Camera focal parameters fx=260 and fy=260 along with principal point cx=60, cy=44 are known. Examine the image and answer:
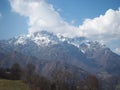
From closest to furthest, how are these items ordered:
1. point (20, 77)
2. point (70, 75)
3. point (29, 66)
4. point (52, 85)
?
point (52, 85) → point (70, 75) → point (20, 77) → point (29, 66)

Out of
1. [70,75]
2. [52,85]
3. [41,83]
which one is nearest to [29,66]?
[70,75]

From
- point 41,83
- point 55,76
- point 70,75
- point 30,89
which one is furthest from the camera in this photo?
point 70,75

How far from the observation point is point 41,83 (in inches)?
4860

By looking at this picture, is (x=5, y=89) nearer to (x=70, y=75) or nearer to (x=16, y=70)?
(x=70, y=75)

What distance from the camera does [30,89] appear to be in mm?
107938

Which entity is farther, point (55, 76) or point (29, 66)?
point (29, 66)

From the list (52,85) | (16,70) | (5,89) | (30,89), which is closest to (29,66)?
(16,70)

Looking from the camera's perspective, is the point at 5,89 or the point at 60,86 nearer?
the point at 5,89

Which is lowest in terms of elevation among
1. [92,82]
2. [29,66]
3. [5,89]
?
[5,89]

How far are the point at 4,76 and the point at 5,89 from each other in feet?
269

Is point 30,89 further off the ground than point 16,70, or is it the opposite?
point 16,70

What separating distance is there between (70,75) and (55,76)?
1578cm

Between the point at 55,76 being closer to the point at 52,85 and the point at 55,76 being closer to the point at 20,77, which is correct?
the point at 52,85

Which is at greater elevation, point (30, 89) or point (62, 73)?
point (62, 73)
